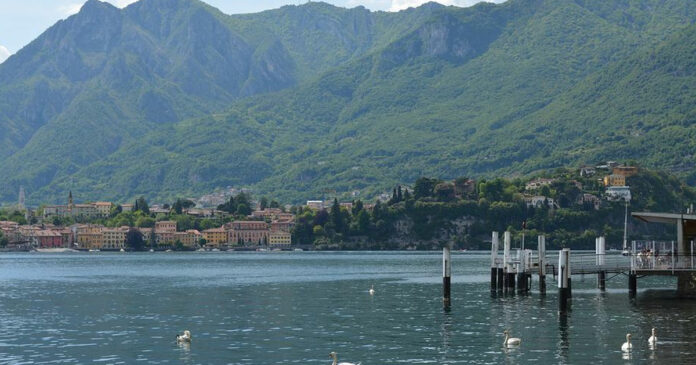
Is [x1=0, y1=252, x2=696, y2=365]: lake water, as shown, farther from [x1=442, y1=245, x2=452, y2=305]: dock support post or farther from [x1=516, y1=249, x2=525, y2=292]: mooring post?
[x1=516, y1=249, x2=525, y2=292]: mooring post

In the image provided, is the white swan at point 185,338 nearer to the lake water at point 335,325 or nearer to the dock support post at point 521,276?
the lake water at point 335,325

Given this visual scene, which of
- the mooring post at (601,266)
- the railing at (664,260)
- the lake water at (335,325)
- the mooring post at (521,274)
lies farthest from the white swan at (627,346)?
the mooring post at (521,274)

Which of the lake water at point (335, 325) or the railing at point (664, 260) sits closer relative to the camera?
the lake water at point (335, 325)

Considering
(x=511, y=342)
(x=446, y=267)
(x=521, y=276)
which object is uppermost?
(x=446, y=267)

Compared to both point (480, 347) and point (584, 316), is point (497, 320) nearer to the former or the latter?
point (584, 316)

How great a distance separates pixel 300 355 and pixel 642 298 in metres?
38.7

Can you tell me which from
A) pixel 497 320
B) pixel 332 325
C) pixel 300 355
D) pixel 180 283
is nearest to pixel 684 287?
pixel 497 320

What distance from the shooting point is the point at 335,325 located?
71250 mm

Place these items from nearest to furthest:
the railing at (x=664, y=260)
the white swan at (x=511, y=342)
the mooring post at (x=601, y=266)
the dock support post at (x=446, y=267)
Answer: the white swan at (x=511, y=342) → the dock support post at (x=446, y=267) → the railing at (x=664, y=260) → the mooring post at (x=601, y=266)

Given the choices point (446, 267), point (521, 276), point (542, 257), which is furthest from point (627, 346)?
point (521, 276)

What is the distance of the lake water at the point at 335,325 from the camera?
5669cm

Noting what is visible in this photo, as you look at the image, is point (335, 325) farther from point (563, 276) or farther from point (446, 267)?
point (563, 276)

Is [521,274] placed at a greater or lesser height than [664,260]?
lesser

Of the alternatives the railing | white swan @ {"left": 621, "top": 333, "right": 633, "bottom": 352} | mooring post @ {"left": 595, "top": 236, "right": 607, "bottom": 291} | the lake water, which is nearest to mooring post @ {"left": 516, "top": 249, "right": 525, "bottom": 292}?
the lake water
